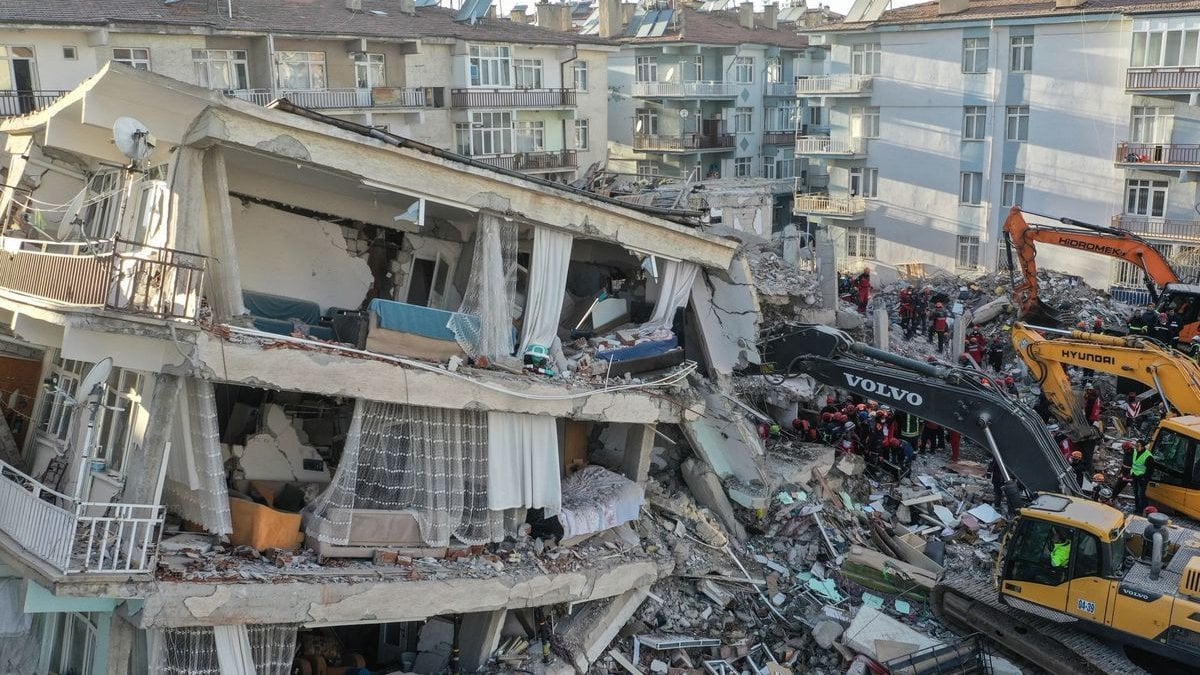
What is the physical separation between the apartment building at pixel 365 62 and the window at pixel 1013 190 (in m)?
17.7

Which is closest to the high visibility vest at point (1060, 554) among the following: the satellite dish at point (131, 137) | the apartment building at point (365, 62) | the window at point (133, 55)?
the satellite dish at point (131, 137)

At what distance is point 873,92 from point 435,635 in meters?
36.2

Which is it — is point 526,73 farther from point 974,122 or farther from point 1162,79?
point 1162,79

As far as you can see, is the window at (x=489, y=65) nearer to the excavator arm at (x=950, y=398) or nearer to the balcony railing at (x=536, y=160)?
the balcony railing at (x=536, y=160)

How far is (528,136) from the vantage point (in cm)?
4719

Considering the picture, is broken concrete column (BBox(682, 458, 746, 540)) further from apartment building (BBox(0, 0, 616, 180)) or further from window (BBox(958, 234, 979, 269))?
window (BBox(958, 234, 979, 269))

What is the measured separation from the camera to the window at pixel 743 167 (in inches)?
2293

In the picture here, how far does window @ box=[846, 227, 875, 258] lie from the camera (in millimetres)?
48047

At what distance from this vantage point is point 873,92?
4634cm

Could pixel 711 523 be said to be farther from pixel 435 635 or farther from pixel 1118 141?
pixel 1118 141

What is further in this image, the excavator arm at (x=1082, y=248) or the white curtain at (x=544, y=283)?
the excavator arm at (x=1082, y=248)

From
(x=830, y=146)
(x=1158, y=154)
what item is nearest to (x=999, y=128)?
(x=1158, y=154)

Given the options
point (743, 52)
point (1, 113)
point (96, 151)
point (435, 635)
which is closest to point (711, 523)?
point (435, 635)

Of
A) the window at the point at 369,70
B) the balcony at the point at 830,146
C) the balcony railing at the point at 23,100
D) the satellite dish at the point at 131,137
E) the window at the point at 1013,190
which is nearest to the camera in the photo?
the satellite dish at the point at 131,137
